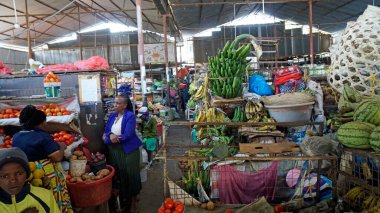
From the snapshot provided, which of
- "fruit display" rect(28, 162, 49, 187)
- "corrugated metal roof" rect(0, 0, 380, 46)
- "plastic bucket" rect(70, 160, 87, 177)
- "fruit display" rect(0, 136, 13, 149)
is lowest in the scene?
"plastic bucket" rect(70, 160, 87, 177)

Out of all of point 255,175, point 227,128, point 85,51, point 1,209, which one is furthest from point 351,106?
point 85,51

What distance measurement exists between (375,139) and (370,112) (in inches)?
15.7

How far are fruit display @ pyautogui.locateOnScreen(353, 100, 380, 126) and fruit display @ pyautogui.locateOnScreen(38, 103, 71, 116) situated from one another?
326 centimetres

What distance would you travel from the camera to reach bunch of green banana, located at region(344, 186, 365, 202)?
2.73 m

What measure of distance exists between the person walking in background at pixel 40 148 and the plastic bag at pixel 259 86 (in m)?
3.39

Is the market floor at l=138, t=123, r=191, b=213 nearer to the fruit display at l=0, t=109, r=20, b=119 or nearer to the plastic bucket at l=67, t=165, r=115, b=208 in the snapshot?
the plastic bucket at l=67, t=165, r=115, b=208

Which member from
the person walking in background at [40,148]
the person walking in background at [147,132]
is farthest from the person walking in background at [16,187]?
the person walking in background at [147,132]

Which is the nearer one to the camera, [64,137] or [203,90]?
[64,137]

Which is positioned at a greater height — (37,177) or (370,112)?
(370,112)

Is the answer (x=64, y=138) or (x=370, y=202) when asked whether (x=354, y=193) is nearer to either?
(x=370, y=202)

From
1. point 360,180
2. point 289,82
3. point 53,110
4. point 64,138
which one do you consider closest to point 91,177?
point 64,138

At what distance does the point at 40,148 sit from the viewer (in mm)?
2740

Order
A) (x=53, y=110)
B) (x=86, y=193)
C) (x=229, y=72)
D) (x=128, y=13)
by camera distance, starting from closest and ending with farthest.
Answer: (x=86, y=193)
(x=53, y=110)
(x=229, y=72)
(x=128, y=13)

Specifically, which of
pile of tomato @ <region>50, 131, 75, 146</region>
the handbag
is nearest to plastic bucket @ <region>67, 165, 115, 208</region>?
pile of tomato @ <region>50, 131, 75, 146</region>
